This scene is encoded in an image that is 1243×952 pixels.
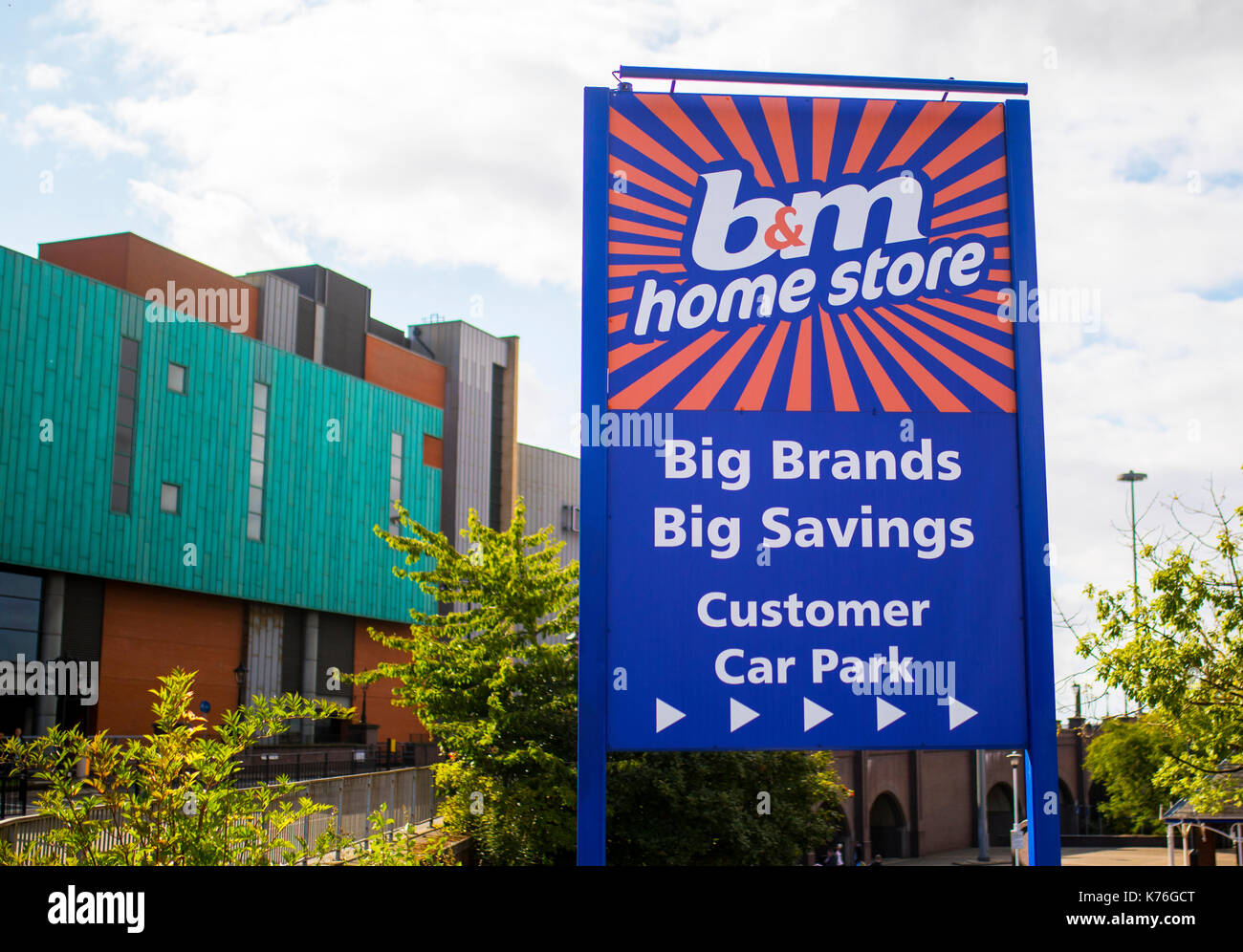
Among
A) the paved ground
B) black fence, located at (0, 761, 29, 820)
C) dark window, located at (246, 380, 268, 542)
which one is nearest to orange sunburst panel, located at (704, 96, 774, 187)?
black fence, located at (0, 761, 29, 820)

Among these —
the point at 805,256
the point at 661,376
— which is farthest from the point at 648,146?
the point at 661,376

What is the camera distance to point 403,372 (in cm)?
6531

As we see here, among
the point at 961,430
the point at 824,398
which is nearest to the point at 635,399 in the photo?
the point at 824,398

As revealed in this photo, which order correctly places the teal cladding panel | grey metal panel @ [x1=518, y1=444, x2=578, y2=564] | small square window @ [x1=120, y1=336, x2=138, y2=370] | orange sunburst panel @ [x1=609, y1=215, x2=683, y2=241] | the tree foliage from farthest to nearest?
1. grey metal panel @ [x1=518, y1=444, x2=578, y2=564]
2. small square window @ [x1=120, y1=336, x2=138, y2=370]
3. the teal cladding panel
4. the tree foliage
5. orange sunburst panel @ [x1=609, y1=215, x2=683, y2=241]

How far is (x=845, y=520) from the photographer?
7590 mm

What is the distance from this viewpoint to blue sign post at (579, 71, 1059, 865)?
7336mm

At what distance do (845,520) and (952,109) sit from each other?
9.62 feet

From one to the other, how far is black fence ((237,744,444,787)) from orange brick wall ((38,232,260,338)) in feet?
63.5

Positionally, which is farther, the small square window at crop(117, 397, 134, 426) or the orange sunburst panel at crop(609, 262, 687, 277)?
the small square window at crop(117, 397, 134, 426)

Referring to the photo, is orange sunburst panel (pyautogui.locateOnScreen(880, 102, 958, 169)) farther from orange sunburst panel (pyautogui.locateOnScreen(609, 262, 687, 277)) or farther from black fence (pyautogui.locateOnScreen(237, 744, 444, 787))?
black fence (pyautogui.locateOnScreen(237, 744, 444, 787))

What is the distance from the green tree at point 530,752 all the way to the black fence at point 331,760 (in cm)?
1636

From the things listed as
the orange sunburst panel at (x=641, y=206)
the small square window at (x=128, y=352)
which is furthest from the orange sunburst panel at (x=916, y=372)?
the small square window at (x=128, y=352)

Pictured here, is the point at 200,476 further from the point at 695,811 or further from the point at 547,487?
the point at 695,811

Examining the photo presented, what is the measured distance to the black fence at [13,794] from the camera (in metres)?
20.7
